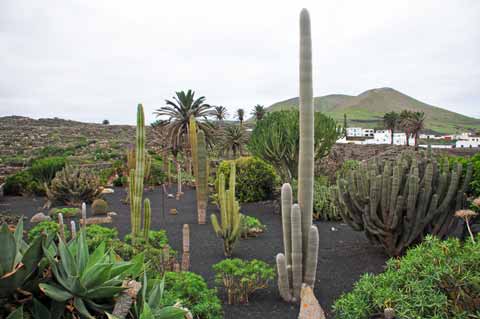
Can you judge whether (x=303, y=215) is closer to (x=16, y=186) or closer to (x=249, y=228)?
(x=249, y=228)

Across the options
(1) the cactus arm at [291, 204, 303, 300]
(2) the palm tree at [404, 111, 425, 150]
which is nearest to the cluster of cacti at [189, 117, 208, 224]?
(1) the cactus arm at [291, 204, 303, 300]

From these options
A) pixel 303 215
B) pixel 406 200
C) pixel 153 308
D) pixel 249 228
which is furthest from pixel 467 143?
pixel 153 308

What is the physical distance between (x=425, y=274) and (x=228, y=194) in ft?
15.2

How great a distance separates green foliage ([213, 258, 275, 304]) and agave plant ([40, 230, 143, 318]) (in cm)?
310

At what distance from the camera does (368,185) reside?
700 cm

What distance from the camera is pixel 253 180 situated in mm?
14766

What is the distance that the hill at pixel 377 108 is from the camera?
132875mm

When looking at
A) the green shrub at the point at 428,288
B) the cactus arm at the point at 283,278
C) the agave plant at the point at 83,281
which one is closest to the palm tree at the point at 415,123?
the cactus arm at the point at 283,278

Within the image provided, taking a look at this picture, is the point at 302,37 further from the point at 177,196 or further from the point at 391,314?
the point at 177,196

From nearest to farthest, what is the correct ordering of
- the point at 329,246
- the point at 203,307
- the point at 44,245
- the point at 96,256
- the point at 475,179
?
the point at 44,245
the point at 96,256
the point at 203,307
the point at 475,179
the point at 329,246

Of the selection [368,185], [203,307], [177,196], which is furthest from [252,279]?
[177,196]

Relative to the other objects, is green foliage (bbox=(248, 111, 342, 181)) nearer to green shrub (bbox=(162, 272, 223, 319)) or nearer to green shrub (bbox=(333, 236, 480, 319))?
green shrub (bbox=(162, 272, 223, 319))

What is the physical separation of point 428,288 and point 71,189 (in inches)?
502

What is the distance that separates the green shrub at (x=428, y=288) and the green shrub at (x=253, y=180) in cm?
1096
